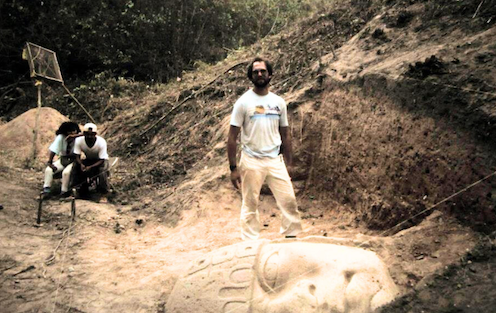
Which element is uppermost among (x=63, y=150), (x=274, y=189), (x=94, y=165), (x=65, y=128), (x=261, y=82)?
(x=261, y=82)

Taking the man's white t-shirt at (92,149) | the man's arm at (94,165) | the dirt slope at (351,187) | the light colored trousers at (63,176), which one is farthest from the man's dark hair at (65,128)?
the dirt slope at (351,187)

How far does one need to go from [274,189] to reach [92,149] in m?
3.70

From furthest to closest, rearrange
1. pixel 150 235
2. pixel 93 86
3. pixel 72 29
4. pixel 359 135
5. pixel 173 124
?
pixel 72 29 → pixel 93 86 → pixel 173 124 → pixel 150 235 → pixel 359 135

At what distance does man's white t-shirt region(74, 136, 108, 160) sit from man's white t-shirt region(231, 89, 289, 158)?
11.4ft

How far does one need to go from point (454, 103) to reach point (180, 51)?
10.7 m

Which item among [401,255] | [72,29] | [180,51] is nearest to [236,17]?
[180,51]

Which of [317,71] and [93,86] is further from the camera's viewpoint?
[93,86]

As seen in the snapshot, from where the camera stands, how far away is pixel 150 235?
20.7 feet

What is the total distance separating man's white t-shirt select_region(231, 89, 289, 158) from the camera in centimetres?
438

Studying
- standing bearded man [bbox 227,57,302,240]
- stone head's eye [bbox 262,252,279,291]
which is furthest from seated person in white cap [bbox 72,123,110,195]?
stone head's eye [bbox 262,252,279,291]

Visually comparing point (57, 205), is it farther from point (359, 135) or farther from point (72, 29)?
point (72, 29)

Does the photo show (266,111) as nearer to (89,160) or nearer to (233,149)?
(233,149)

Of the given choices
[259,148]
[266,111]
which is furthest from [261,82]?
[259,148]

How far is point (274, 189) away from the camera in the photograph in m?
4.56
